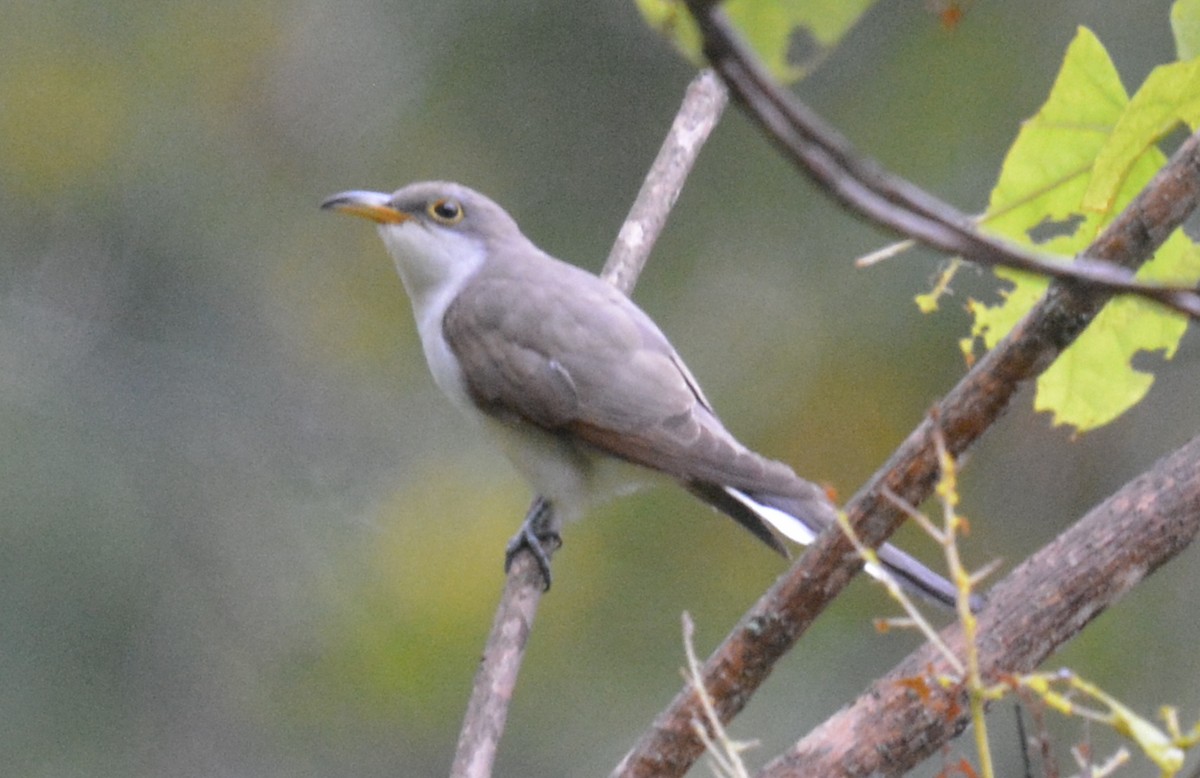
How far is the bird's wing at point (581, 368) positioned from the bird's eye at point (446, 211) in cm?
32

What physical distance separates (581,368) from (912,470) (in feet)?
7.00

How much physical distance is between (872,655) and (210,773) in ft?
9.52

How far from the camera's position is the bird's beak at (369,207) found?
13.6 feet

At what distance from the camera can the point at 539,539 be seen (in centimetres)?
391

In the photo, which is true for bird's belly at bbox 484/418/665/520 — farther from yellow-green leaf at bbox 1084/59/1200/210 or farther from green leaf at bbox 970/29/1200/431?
yellow-green leaf at bbox 1084/59/1200/210

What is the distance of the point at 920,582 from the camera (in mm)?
2674

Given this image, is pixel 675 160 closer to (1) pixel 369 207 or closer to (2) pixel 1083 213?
(1) pixel 369 207

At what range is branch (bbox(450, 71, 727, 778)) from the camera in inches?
112

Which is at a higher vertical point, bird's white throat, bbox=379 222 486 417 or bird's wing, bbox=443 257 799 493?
bird's white throat, bbox=379 222 486 417

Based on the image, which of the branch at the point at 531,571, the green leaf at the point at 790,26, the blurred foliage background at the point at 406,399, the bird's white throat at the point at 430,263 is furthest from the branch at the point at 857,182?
the blurred foliage background at the point at 406,399

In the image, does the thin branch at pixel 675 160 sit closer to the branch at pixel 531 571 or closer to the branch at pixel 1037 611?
the branch at pixel 531 571

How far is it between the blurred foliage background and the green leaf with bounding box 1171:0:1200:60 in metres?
4.57

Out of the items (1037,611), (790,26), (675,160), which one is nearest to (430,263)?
(675,160)

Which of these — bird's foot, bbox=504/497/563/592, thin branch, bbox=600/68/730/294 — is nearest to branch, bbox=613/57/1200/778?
bird's foot, bbox=504/497/563/592
